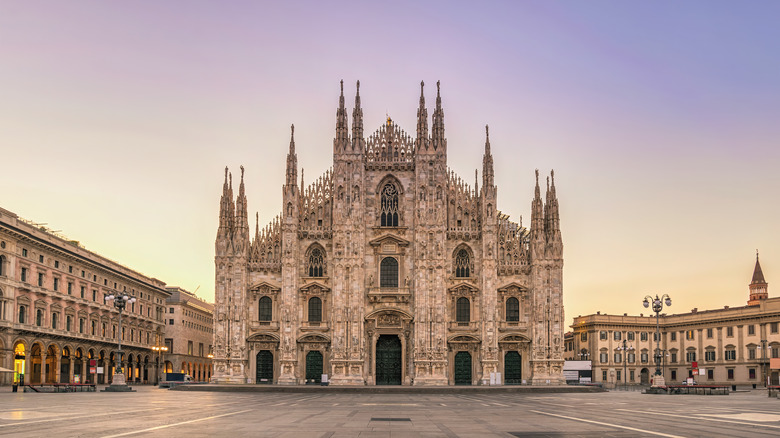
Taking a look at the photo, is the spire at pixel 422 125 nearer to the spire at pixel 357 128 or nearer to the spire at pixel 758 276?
the spire at pixel 357 128

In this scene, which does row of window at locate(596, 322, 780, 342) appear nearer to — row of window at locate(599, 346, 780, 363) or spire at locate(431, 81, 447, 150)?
row of window at locate(599, 346, 780, 363)

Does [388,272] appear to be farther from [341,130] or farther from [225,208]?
[225,208]

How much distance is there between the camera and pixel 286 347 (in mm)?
71000

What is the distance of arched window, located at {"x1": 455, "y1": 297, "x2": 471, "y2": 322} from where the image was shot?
238ft

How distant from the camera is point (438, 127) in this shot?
74.4 meters

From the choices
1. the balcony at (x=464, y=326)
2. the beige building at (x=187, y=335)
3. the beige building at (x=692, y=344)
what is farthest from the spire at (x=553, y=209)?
the beige building at (x=187, y=335)

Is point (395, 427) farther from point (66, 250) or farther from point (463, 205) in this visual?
point (66, 250)

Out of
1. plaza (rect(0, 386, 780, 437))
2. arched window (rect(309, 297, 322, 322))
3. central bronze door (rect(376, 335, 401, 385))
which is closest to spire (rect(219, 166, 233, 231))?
arched window (rect(309, 297, 322, 322))

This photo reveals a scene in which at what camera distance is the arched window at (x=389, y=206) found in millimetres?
73938

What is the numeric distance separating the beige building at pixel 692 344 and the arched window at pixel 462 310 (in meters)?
38.3

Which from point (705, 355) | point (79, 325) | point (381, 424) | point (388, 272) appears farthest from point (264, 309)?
point (705, 355)

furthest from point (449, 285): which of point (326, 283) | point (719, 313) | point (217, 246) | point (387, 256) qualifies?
point (719, 313)

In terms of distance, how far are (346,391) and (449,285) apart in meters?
16.1

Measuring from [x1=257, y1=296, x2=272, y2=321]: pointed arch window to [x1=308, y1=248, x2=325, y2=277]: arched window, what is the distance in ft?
15.4
